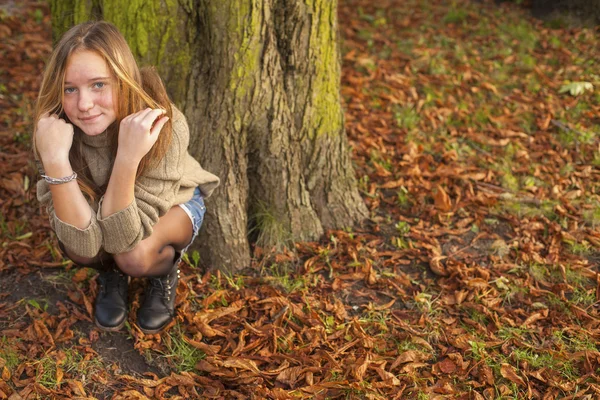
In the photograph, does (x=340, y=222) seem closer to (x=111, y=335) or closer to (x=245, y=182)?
(x=245, y=182)

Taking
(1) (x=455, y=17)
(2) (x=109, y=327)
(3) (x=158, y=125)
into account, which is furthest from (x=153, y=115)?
(1) (x=455, y=17)

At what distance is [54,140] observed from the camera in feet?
8.49

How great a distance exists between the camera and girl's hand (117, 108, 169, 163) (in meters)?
2.54

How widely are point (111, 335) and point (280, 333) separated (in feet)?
2.77

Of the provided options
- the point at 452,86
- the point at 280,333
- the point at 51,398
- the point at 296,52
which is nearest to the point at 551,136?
the point at 452,86

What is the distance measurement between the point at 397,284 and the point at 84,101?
6.17 ft

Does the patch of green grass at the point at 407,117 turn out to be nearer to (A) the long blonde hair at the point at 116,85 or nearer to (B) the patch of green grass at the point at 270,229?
(B) the patch of green grass at the point at 270,229

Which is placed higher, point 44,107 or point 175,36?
point 175,36

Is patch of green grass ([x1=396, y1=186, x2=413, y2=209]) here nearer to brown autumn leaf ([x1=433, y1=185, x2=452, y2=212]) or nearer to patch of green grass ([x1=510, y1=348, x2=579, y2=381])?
brown autumn leaf ([x1=433, y1=185, x2=452, y2=212])

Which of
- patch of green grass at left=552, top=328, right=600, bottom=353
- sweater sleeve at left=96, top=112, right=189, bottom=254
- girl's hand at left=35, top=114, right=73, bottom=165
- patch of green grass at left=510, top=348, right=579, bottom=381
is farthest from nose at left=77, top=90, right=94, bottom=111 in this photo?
patch of green grass at left=552, top=328, right=600, bottom=353

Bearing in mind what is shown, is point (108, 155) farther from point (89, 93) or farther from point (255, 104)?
point (255, 104)

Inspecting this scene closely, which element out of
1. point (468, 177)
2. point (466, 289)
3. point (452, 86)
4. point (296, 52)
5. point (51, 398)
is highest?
point (296, 52)

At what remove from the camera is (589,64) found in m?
5.36

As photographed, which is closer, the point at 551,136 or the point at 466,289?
the point at 466,289
